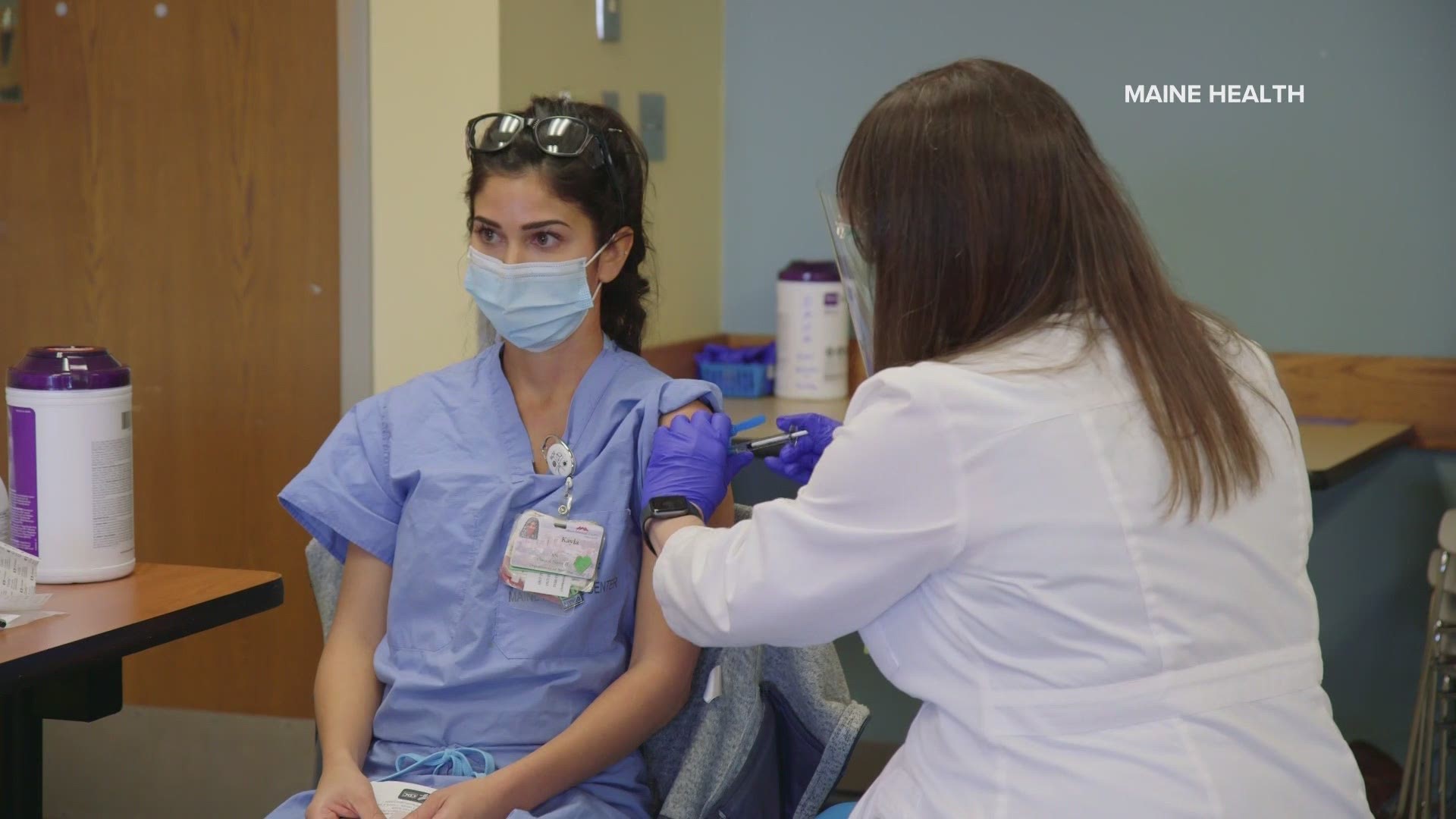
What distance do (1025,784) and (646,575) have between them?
23.0 inches

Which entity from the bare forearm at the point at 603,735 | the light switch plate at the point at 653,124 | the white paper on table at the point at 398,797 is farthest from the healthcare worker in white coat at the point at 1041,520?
the light switch plate at the point at 653,124

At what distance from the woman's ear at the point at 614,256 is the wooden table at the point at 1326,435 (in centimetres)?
49

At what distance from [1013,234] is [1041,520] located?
10.0 inches

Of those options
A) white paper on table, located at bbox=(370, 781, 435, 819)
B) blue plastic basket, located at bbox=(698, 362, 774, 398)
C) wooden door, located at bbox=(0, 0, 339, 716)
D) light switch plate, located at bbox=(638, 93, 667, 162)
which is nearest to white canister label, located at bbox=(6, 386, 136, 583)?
white paper on table, located at bbox=(370, 781, 435, 819)

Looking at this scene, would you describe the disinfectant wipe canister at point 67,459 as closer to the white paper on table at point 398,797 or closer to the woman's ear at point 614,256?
the white paper on table at point 398,797

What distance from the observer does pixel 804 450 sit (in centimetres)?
155

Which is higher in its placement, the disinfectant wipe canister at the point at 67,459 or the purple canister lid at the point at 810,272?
the purple canister lid at the point at 810,272

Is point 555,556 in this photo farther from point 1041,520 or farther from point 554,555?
point 1041,520

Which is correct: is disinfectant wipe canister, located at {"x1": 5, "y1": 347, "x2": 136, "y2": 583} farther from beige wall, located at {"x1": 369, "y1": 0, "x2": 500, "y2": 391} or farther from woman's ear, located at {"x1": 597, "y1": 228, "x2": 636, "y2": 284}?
beige wall, located at {"x1": 369, "y1": 0, "x2": 500, "y2": 391}

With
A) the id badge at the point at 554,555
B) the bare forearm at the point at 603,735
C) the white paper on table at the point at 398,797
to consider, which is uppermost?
the id badge at the point at 554,555

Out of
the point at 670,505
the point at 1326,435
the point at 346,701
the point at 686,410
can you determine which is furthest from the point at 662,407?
the point at 1326,435

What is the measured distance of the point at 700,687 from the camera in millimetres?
1563

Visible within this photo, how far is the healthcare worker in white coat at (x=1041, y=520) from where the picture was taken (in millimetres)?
1068

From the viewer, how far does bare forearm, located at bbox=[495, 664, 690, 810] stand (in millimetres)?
1407
